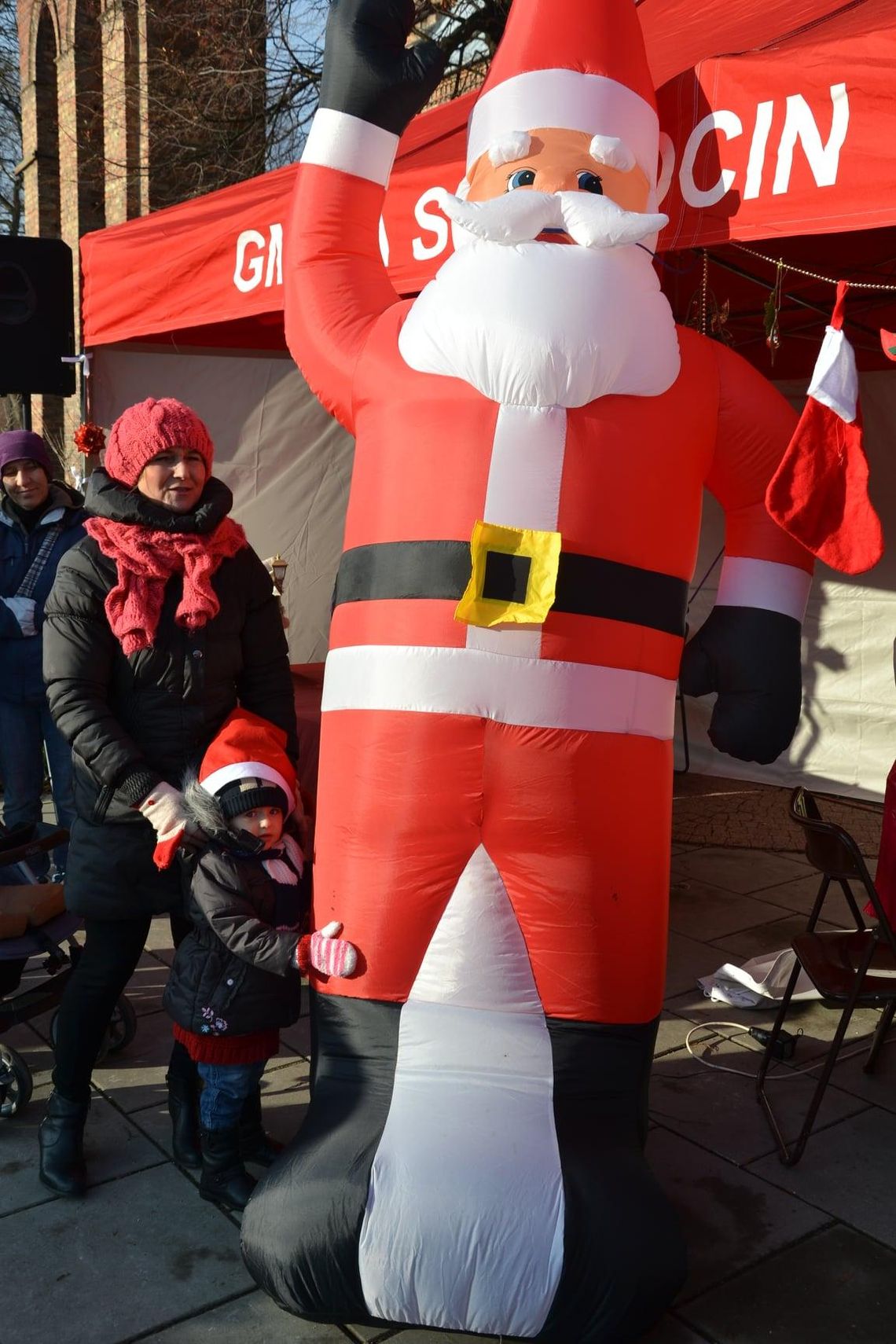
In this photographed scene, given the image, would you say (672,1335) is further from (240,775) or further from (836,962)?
(240,775)

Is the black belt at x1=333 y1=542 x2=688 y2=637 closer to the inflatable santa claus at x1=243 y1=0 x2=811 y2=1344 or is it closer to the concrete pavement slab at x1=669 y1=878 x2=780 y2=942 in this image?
the inflatable santa claus at x1=243 y1=0 x2=811 y2=1344

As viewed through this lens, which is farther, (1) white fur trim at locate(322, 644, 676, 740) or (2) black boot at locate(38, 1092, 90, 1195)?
(2) black boot at locate(38, 1092, 90, 1195)

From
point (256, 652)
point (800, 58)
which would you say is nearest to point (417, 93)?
point (800, 58)

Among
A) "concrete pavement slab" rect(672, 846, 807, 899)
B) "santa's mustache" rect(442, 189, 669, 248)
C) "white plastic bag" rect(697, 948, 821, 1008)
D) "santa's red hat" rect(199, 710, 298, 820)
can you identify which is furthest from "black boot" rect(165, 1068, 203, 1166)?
"concrete pavement slab" rect(672, 846, 807, 899)

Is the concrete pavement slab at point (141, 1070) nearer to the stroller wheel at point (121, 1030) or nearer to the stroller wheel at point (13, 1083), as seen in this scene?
the stroller wheel at point (121, 1030)

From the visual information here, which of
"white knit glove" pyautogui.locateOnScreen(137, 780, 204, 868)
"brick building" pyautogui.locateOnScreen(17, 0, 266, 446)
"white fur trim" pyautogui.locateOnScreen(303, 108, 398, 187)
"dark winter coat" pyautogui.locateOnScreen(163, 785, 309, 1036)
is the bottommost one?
"dark winter coat" pyautogui.locateOnScreen(163, 785, 309, 1036)

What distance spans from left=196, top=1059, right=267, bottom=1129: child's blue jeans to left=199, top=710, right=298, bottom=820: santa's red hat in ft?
1.95

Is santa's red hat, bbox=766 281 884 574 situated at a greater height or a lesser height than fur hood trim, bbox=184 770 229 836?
greater

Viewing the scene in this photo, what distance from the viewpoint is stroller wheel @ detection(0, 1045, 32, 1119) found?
319 cm

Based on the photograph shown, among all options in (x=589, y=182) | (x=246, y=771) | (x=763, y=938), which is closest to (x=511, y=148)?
(x=589, y=182)

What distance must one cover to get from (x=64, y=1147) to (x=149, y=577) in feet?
4.61

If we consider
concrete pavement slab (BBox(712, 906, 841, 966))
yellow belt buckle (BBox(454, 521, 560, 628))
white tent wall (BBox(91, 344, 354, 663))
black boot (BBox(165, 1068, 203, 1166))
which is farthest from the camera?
white tent wall (BBox(91, 344, 354, 663))

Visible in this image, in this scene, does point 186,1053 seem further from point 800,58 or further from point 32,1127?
point 800,58

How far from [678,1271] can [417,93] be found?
8.76ft
